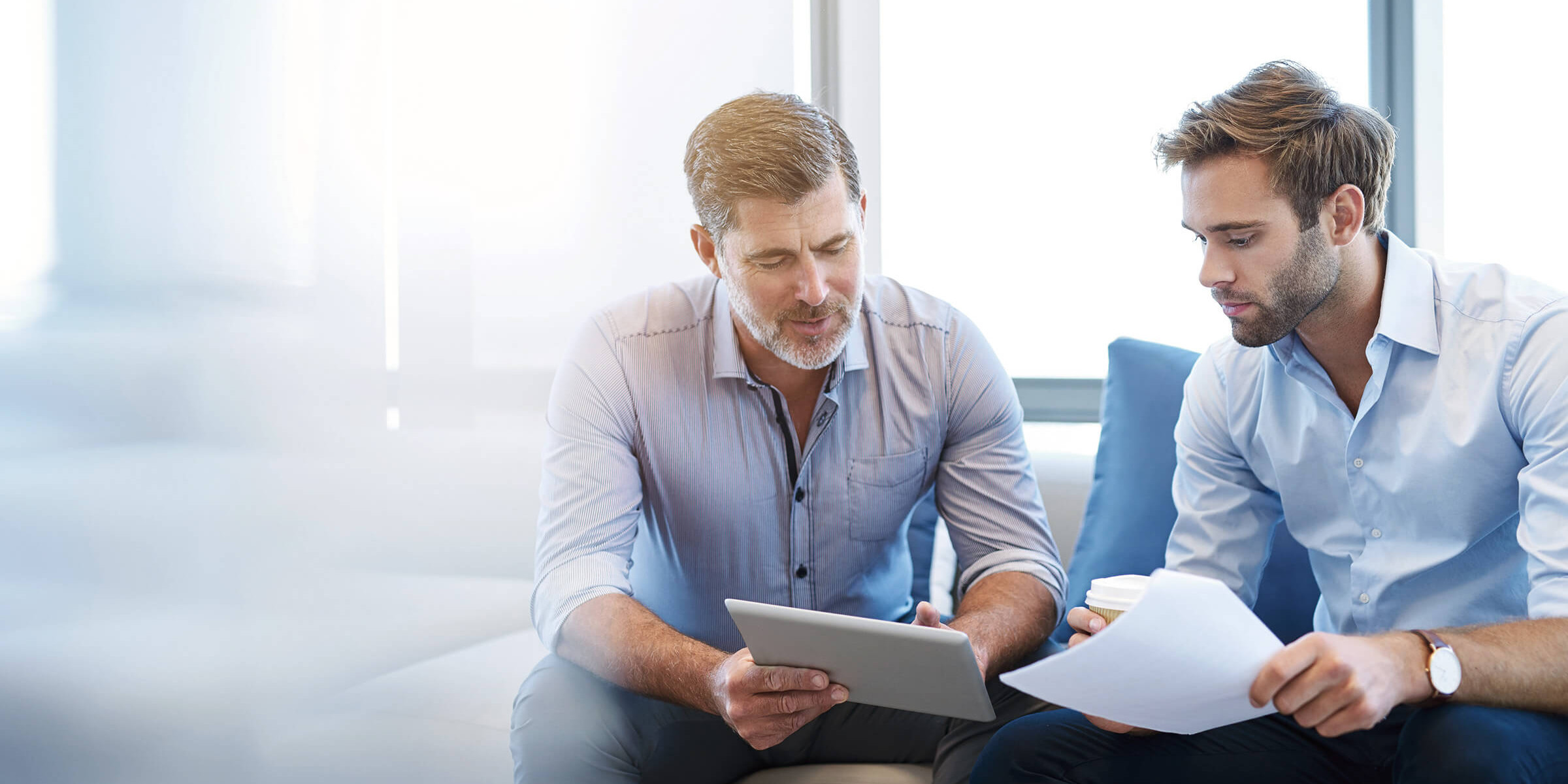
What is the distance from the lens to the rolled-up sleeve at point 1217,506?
1.44 m

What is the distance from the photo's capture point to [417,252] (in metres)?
1.68

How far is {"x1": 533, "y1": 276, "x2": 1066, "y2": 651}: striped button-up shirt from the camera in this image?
156 centimetres

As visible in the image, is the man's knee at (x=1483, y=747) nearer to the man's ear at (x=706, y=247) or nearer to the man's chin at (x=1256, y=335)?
the man's chin at (x=1256, y=335)

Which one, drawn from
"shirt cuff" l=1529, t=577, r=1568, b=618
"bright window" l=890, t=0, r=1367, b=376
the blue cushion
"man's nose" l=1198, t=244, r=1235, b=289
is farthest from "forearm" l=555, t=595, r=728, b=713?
"bright window" l=890, t=0, r=1367, b=376

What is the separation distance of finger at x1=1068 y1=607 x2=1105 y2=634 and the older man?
0.21m

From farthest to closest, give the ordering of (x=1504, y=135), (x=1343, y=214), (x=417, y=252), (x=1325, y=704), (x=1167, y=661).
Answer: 1. (x=1504, y=135)
2. (x=417, y=252)
3. (x=1343, y=214)
4. (x=1325, y=704)
5. (x=1167, y=661)

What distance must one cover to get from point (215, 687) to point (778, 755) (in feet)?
2.39

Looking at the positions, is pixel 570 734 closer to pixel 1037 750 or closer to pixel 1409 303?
pixel 1037 750

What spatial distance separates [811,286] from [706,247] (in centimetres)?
24

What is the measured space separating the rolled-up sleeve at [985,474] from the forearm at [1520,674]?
0.56 m

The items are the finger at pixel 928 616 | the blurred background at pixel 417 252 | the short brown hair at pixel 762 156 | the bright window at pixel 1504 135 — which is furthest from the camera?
the bright window at pixel 1504 135

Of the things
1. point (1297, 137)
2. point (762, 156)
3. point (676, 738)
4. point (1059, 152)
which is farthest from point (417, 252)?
point (1059, 152)

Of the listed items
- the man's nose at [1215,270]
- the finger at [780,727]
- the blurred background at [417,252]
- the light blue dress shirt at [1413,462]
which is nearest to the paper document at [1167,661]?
the finger at [780,727]

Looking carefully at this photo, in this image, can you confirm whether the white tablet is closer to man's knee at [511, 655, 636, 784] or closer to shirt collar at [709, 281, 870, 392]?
man's knee at [511, 655, 636, 784]
